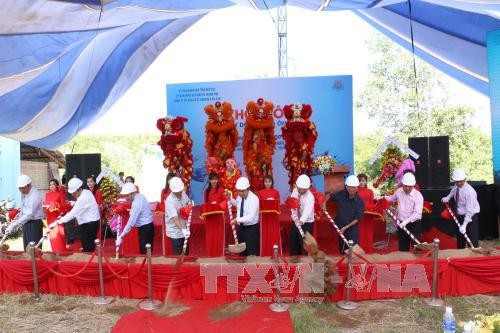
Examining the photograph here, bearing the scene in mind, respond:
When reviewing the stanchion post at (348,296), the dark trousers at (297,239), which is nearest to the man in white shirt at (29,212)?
the dark trousers at (297,239)

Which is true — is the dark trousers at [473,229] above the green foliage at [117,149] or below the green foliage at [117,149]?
below

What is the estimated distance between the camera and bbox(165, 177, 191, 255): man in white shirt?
448cm

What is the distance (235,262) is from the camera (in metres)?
3.94

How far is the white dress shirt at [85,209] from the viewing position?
4789 mm

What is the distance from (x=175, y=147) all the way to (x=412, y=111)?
10.0 meters

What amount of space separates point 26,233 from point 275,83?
188 inches

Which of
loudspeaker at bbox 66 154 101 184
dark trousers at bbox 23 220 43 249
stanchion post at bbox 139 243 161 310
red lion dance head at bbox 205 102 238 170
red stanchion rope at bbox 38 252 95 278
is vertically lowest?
stanchion post at bbox 139 243 161 310

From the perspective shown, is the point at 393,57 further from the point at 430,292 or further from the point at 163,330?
the point at 163,330

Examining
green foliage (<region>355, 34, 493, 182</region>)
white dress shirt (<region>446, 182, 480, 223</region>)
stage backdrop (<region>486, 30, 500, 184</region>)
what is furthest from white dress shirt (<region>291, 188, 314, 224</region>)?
green foliage (<region>355, 34, 493, 182</region>)

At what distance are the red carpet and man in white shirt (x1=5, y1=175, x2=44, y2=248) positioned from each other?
2.27 metres

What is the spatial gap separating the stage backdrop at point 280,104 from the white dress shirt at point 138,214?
10.1 ft

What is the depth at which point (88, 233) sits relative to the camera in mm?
5035

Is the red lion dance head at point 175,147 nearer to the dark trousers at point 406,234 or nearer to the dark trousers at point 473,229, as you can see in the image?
the dark trousers at point 406,234

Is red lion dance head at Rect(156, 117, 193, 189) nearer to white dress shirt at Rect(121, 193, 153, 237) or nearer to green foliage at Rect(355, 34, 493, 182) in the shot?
white dress shirt at Rect(121, 193, 153, 237)
